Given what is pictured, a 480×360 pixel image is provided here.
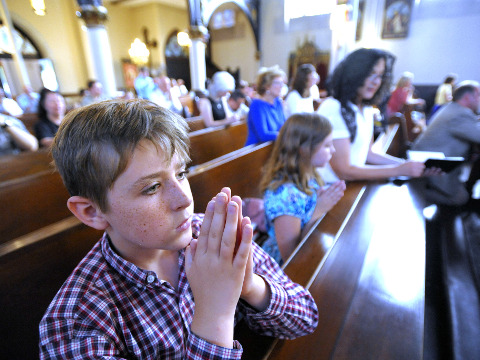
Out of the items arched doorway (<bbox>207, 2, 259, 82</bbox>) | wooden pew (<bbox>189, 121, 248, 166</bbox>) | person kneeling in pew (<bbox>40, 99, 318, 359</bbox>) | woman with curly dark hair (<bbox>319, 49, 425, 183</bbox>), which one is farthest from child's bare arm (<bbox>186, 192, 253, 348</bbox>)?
arched doorway (<bbox>207, 2, 259, 82</bbox>)

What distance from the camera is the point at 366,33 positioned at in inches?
401

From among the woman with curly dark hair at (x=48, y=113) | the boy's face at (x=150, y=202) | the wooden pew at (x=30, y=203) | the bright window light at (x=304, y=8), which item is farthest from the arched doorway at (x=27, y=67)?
the boy's face at (x=150, y=202)

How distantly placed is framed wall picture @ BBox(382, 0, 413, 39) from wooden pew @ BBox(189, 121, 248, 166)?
9640mm

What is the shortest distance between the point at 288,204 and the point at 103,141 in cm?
87

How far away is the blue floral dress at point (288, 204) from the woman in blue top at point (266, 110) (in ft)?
3.99

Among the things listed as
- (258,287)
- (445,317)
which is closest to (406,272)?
(258,287)

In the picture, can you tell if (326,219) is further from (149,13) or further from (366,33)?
(149,13)

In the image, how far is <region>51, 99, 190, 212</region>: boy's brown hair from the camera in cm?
57

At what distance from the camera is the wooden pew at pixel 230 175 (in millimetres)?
1467

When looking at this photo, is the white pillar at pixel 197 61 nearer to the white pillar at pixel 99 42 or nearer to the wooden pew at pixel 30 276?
the white pillar at pixel 99 42

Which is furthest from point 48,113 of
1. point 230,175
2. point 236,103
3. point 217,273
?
point 217,273

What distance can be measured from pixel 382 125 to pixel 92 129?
356 centimetres

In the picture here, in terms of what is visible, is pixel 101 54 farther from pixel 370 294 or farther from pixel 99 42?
pixel 370 294

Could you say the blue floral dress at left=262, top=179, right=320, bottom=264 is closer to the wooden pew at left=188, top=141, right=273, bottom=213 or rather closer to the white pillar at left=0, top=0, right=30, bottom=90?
the wooden pew at left=188, top=141, right=273, bottom=213
